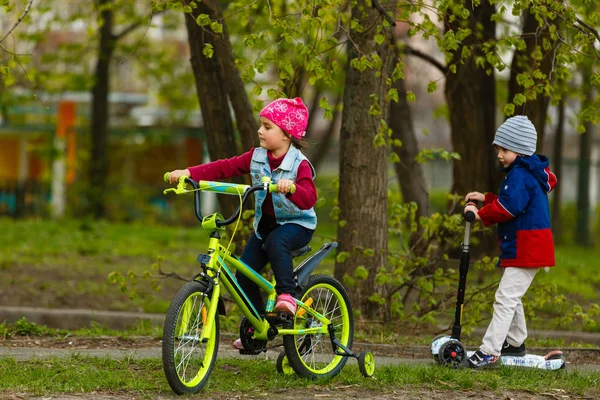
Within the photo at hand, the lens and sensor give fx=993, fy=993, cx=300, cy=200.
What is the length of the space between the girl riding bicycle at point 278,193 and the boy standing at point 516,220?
1.31m

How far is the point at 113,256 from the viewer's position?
47.5 feet

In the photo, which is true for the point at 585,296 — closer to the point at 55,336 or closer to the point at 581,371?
the point at 581,371

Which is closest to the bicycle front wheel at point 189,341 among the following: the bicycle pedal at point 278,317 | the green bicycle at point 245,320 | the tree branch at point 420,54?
the green bicycle at point 245,320

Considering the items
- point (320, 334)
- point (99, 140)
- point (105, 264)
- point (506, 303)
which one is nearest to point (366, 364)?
point (320, 334)

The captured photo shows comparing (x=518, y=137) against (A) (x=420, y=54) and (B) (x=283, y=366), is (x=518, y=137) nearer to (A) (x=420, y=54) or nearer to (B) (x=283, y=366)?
(B) (x=283, y=366)

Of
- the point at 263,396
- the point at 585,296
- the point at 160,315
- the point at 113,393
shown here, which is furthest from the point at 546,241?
the point at 585,296

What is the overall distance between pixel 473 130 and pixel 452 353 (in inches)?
239

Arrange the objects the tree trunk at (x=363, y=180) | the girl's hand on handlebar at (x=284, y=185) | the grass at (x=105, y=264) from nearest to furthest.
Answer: the girl's hand on handlebar at (x=284, y=185) < the tree trunk at (x=363, y=180) < the grass at (x=105, y=264)

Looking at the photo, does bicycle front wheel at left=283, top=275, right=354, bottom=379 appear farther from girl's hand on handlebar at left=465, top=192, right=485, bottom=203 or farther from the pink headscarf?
girl's hand on handlebar at left=465, top=192, right=485, bottom=203

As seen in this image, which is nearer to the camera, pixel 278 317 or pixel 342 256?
pixel 278 317

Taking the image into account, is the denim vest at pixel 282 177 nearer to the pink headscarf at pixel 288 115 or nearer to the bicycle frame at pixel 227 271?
the pink headscarf at pixel 288 115

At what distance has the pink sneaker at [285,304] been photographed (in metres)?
5.64

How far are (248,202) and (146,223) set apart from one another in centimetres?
1314

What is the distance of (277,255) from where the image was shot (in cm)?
564
